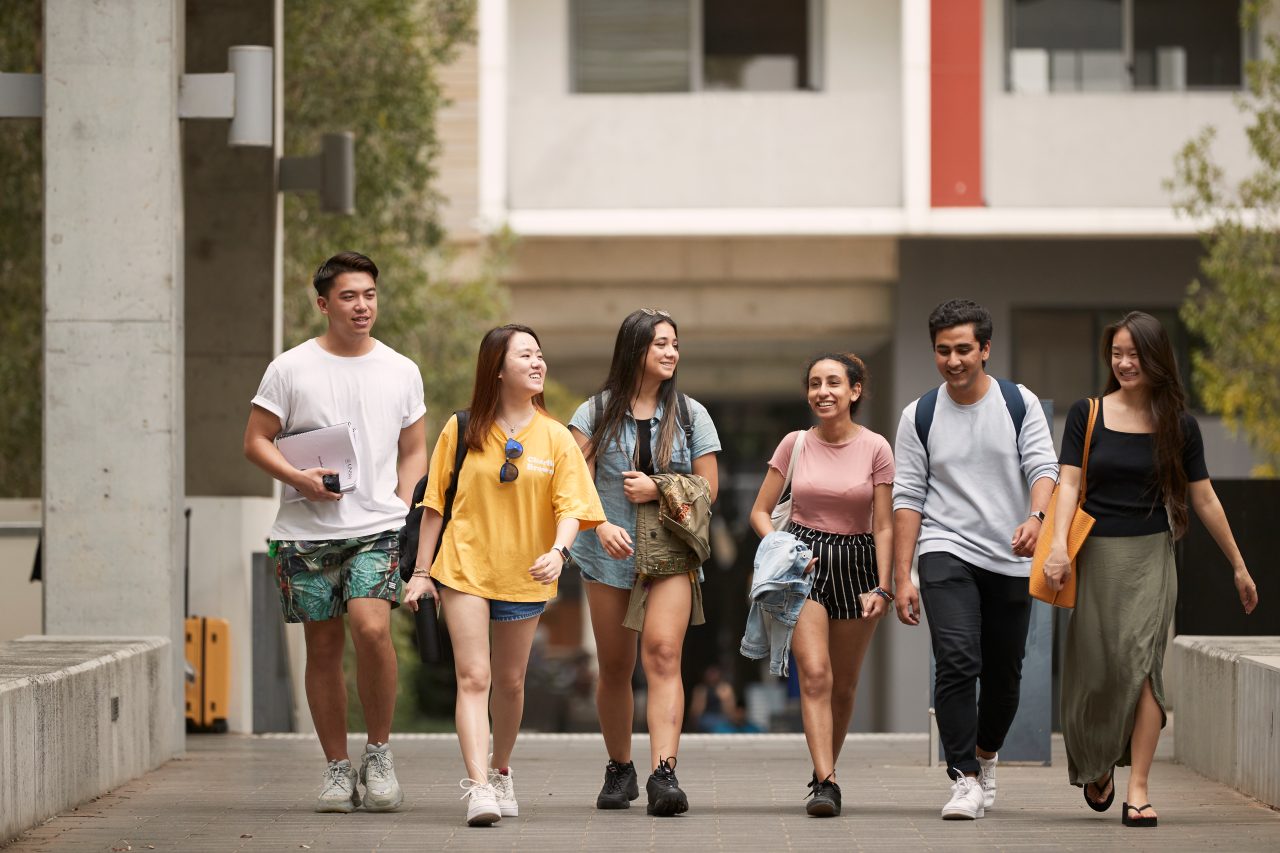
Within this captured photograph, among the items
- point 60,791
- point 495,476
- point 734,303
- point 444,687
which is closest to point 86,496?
point 60,791

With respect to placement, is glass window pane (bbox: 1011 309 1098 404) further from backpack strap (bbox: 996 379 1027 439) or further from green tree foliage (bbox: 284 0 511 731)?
backpack strap (bbox: 996 379 1027 439)

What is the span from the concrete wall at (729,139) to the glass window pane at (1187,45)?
295 cm

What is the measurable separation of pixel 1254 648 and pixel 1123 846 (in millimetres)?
2624

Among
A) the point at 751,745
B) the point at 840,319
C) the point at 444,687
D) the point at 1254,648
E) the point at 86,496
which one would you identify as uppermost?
the point at 840,319

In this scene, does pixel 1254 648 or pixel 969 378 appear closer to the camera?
pixel 969 378

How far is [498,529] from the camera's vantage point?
296 inches

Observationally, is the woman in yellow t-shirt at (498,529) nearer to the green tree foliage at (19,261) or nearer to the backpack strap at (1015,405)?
the backpack strap at (1015,405)

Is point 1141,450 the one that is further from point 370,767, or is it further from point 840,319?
point 840,319

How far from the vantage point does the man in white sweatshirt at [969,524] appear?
Result: 25.0 ft

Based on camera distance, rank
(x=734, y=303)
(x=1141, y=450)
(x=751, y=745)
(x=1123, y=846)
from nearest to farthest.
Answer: (x=1123, y=846) → (x=1141, y=450) → (x=751, y=745) → (x=734, y=303)

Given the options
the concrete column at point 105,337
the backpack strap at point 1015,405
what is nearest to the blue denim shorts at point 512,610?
the backpack strap at point 1015,405

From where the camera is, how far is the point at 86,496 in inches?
388

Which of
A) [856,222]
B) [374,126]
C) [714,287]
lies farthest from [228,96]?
[714,287]

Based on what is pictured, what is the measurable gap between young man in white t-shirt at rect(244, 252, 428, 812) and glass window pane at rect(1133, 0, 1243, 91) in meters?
17.3
